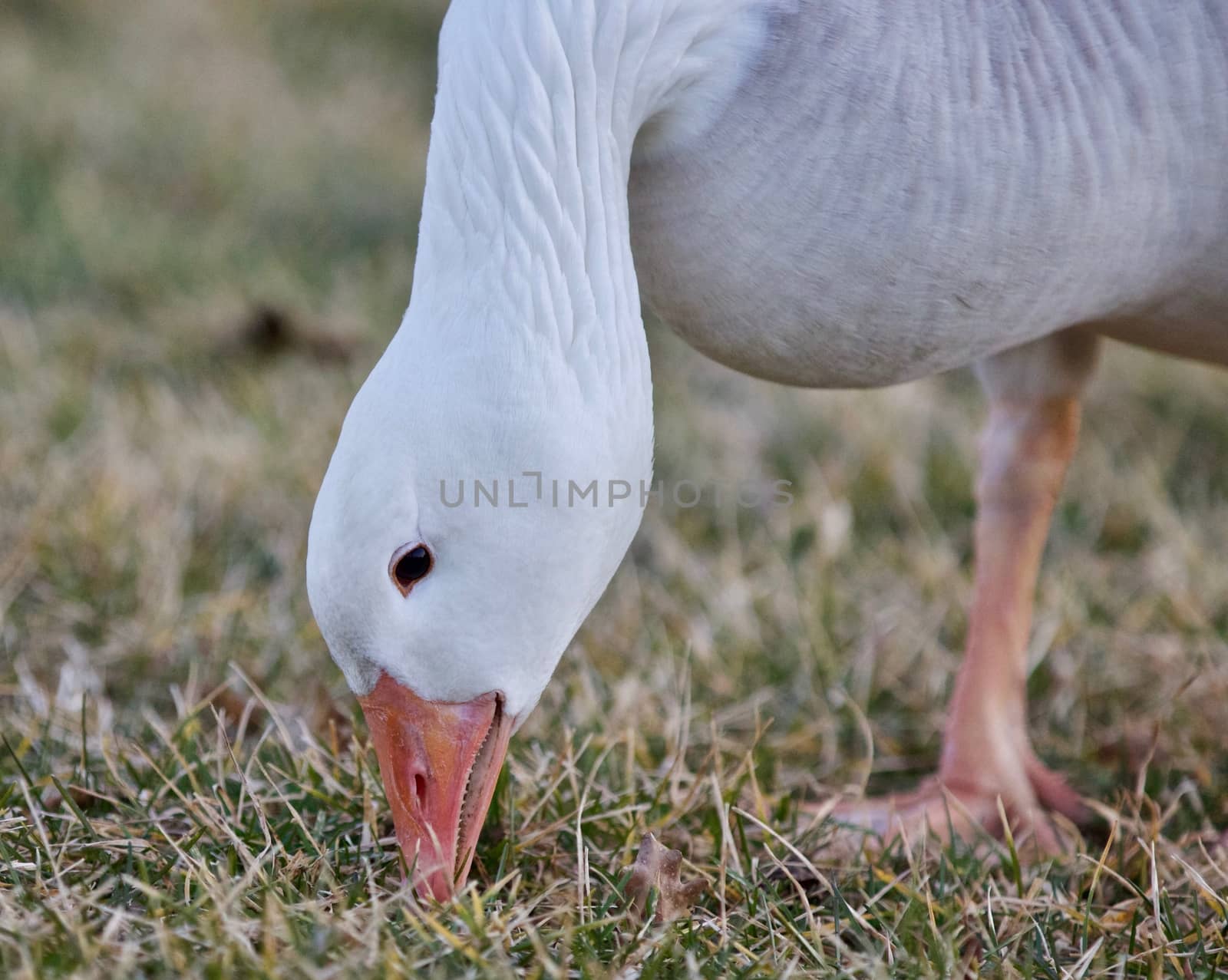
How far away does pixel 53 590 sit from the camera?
3326 millimetres

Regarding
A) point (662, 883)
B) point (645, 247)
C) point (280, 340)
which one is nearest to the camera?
point (662, 883)

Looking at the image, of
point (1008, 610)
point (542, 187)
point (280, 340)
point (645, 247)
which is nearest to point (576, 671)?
point (1008, 610)

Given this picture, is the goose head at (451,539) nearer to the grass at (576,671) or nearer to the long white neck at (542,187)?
the long white neck at (542,187)

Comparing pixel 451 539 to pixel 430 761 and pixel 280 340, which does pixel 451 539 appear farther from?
pixel 280 340

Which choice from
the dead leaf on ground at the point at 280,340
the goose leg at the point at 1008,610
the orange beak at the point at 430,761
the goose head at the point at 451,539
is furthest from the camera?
the dead leaf on ground at the point at 280,340

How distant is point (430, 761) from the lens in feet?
6.75

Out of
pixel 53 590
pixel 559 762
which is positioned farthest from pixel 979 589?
pixel 53 590

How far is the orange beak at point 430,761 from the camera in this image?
2.04 m

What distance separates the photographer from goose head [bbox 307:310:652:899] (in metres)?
1.93

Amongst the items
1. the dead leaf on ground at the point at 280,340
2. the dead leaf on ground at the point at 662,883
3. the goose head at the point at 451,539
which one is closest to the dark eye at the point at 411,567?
Answer: the goose head at the point at 451,539

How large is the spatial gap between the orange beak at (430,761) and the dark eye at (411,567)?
0.51 ft

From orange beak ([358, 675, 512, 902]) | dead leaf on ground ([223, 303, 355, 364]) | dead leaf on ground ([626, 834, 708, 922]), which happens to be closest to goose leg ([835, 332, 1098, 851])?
dead leaf on ground ([626, 834, 708, 922])

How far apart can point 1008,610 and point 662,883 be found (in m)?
1.40

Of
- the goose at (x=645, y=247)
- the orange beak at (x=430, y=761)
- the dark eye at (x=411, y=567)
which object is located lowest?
the orange beak at (x=430, y=761)
